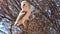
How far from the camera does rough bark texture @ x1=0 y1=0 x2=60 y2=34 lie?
112 cm

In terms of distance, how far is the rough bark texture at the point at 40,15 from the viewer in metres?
1.12

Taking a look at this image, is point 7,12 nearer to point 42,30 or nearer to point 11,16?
point 11,16

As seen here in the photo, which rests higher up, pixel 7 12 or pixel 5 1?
pixel 5 1

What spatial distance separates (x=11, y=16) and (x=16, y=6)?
12 centimetres

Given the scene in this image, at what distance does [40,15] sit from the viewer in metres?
1.26

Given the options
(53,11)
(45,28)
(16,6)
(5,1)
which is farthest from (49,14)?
(5,1)

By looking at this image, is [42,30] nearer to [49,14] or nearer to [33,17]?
[33,17]

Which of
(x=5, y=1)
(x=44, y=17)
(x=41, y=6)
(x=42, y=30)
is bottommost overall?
(x=42, y=30)

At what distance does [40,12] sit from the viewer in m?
1.29

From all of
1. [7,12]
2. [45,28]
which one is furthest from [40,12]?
[7,12]

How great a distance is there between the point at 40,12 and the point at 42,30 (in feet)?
0.64

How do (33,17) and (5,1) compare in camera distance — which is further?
(5,1)

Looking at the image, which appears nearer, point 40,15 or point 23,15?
point 23,15

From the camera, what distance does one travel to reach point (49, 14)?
133 cm
